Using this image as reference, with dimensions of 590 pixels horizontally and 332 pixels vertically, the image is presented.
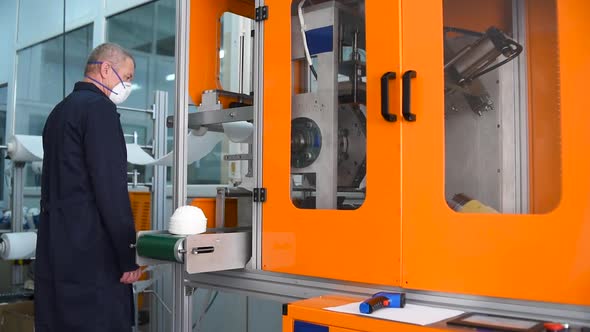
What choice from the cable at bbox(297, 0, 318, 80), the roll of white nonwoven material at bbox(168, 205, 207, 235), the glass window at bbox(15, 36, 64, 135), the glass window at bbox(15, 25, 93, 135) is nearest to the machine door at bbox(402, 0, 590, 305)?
the cable at bbox(297, 0, 318, 80)

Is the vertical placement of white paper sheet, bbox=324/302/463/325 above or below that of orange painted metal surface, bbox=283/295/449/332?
above

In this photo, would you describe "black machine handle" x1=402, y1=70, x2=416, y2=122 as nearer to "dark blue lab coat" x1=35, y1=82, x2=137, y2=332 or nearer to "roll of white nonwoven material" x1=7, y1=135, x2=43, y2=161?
"dark blue lab coat" x1=35, y1=82, x2=137, y2=332

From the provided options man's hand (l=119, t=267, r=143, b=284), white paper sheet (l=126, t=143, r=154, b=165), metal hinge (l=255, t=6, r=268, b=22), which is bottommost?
man's hand (l=119, t=267, r=143, b=284)

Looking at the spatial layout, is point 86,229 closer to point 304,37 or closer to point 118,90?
point 118,90

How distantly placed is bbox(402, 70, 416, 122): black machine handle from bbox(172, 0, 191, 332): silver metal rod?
93 centimetres

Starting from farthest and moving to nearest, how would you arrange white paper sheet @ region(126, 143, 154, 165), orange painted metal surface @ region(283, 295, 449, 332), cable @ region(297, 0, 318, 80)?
white paper sheet @ region(126, 143, 154, 165) → cable @ region(297, 0, 318, 80) → orange painted metal surface @ region(283, 295, 449, 332)

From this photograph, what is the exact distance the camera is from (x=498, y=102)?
156 cm

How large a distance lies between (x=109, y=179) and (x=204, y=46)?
0.63m

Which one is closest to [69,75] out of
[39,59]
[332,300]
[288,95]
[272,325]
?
[39,59]

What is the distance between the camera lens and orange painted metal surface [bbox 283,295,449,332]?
1.27 meters

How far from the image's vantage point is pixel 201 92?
219 centimetres

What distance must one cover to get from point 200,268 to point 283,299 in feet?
0.99

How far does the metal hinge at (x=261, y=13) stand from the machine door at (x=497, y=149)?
0.55 m

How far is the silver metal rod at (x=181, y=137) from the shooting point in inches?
81.7
